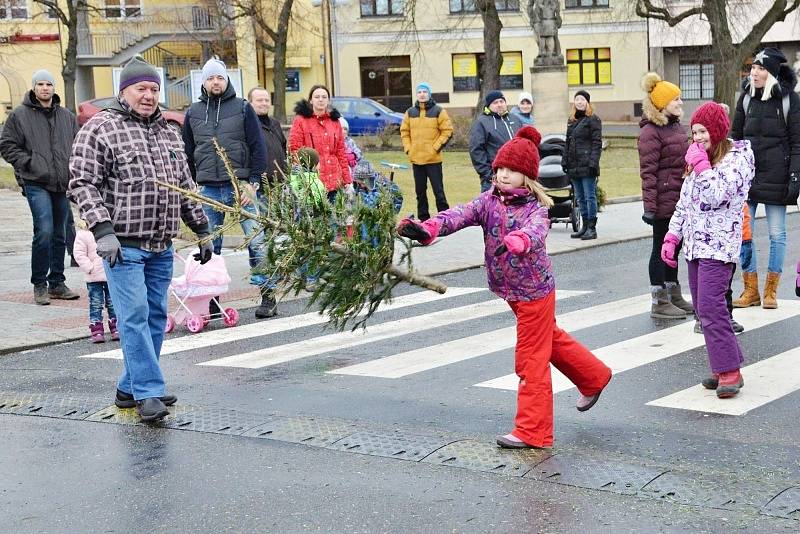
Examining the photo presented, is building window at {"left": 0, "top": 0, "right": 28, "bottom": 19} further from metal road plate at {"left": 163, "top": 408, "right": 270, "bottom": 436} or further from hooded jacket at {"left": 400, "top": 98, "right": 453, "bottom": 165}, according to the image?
metal road plate at {"left": 163, "top": 408, "right": 270, "bottom": 436}

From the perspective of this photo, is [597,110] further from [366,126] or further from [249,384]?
[249,384]

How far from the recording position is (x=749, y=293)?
10.5 m

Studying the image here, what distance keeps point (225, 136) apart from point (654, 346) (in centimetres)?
415

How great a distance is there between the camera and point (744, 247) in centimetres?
1035

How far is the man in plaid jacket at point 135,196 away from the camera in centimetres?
698

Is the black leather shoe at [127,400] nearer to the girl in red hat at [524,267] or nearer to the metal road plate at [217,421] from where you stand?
the metal road plate at [217,421]

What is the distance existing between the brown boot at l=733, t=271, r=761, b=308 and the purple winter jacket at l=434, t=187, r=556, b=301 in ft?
15.0

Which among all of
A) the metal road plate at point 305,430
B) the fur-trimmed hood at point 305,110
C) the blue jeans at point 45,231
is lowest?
the metal road plate at point 305,430

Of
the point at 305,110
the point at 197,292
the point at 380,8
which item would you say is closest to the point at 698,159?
the point at 197,292

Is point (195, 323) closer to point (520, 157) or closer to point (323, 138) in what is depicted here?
point (323, 138)

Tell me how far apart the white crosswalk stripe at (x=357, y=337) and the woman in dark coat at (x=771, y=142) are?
2.16 m

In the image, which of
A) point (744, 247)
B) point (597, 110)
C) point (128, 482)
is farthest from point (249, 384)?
point (597, 110)

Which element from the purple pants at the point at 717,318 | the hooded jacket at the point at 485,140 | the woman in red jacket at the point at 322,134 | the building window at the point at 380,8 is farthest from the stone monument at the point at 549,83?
the building window at the point at 380,8

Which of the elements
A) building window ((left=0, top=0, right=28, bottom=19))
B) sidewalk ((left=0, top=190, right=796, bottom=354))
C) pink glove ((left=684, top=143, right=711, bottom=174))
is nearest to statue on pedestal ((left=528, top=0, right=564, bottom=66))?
sidewalk ((left=0, top=190, right=796, bottom=354))
